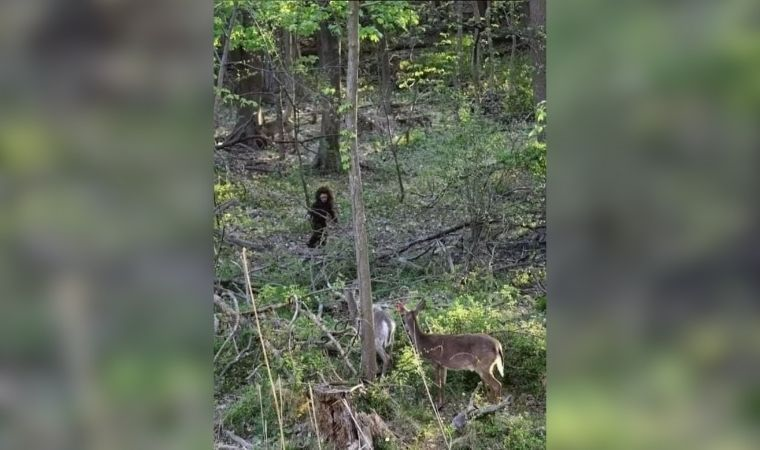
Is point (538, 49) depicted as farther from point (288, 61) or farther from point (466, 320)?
point (466, 320)

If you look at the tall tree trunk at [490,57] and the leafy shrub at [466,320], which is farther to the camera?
the tall tree trunk at [490,57]

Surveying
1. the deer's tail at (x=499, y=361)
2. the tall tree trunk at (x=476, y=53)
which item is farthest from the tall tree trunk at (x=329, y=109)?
the deer's tail at (x=499, y=361)

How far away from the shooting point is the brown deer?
3.84 m

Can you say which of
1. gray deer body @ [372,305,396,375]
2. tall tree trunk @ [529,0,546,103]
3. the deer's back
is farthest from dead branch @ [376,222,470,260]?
the deer's back

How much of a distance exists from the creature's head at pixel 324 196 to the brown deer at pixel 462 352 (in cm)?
201

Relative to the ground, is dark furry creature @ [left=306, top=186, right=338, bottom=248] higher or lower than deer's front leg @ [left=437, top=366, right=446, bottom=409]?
higher

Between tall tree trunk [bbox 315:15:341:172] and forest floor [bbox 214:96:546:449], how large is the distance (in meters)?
0.23

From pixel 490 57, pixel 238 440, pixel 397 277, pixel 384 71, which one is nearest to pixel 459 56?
pixel 490 57

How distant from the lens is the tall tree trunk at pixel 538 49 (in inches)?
216

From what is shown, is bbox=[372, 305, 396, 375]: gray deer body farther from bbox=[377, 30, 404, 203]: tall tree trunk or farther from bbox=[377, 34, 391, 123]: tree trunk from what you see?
bbox=[377, 34, 391, 123]: tree trunk

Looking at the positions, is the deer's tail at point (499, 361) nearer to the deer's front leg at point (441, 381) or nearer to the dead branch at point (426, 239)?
the deer's front leg at point (441, 381)

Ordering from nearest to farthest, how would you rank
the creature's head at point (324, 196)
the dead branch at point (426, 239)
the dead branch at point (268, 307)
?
the dead branch at point (268, 307) → the dead branch at point (426, 239) → the creature's head at point (324, 196)
